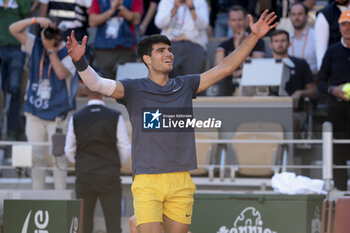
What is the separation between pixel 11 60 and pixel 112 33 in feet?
4.14

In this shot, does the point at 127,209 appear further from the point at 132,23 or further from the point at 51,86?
the point at 132,23

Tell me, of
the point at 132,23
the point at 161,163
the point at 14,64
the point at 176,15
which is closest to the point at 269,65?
the point at 176,15

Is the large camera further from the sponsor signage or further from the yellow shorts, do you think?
the yellow shorts

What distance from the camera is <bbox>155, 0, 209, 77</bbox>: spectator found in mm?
8641

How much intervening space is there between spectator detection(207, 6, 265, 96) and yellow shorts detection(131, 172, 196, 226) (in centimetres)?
389

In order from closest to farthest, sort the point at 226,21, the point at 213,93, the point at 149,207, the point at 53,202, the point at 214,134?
the point at 149,207
the point at 53,202
the point at 214,134
the point at 213,93
the point at 226,21

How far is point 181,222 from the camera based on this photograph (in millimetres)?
5020

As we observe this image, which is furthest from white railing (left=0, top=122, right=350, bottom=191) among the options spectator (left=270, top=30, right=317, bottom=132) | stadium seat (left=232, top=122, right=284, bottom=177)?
spectator (left=270, top=30, right=317, bottom=132)


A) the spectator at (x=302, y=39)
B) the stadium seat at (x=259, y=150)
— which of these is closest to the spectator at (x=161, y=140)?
the stadium seat at (x=259, y=150)

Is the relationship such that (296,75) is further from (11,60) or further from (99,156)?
(11,60)

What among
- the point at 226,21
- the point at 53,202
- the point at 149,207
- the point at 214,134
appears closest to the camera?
the point at 149,207

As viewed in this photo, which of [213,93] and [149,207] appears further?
[213,93]

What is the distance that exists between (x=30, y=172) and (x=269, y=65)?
308 cm

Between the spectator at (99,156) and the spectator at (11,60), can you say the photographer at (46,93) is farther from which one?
the spectator at (99,156)
